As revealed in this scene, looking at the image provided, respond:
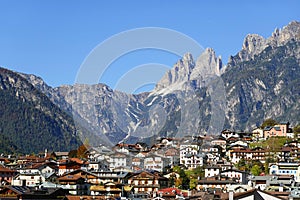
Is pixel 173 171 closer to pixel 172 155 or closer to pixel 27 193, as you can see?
pixel 172 155

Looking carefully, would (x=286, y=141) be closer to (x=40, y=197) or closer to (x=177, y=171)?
(x=177, y=171)

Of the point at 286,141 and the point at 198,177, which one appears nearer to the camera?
the point at 198,177

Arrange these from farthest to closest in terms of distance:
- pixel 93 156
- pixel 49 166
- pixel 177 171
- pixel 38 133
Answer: pixel 38 133 → pixel 93 156 → pixel 49 166 → pixel 177 171

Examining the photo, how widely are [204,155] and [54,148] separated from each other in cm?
10638

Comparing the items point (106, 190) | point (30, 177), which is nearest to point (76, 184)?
point (106, 190)

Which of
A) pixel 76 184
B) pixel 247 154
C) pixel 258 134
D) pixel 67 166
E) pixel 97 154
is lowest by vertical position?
pixel 76 184

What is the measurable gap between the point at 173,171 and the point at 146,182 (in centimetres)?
823

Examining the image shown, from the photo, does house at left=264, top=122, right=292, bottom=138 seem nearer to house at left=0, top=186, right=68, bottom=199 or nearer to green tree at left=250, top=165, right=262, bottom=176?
green tree at left=250, top=165, right=262, bottom=176

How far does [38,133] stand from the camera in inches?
7815

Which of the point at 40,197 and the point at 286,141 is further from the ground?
the point at 286,141

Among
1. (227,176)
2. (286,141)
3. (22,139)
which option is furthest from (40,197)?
(22,139)

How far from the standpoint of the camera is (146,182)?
72188mm

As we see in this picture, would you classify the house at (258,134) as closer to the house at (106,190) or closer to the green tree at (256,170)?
the green tree at (256,170)

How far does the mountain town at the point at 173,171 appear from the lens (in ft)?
188
